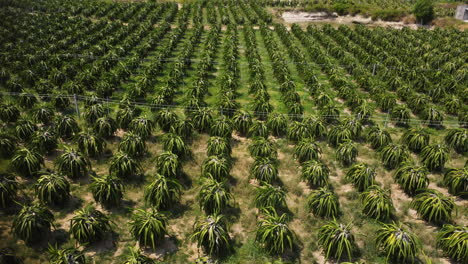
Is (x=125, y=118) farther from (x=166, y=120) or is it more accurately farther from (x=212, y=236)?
(x=212, y=236)

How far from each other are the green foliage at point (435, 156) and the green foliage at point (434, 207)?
134 inches

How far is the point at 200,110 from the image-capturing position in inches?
720

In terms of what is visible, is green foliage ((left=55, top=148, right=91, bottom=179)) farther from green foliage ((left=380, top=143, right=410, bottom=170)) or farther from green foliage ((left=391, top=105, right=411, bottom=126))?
green foliage ((left=391, top=105, right=411, bottom=126))

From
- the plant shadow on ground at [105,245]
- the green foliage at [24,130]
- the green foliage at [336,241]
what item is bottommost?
the plant shadow on ground at [105,245]

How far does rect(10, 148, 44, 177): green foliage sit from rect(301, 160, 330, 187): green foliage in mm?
11869

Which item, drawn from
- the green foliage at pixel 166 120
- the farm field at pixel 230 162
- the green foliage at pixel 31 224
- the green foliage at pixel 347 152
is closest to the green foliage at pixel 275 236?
the farm field at pixel 230 162

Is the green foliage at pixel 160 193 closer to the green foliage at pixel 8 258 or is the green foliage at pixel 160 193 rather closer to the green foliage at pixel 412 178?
the green foliage at pixel 8 258

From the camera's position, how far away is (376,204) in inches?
476

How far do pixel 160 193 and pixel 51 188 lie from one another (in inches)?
163

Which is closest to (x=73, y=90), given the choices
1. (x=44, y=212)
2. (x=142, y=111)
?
(x=142, y=111)

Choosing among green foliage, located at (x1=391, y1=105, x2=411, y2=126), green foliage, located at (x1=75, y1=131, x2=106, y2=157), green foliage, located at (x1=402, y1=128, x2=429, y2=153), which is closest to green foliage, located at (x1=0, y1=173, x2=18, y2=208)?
green foliage, located at (x1=75, y1=131, x2=106, y2=157)

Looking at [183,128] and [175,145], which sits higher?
[183,128]

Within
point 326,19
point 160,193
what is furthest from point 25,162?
point 326,19

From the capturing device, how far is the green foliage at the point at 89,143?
14.9 m
